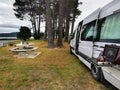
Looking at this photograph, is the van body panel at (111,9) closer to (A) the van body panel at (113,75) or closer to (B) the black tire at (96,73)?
(A) the van body panel at (113,75)

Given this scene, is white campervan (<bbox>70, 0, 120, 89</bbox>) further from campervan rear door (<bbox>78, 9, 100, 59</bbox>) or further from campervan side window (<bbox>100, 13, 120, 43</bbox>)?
campervan rear door (<bbox>78, 9, 100, 59</bbox>)

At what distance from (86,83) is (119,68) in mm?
1727

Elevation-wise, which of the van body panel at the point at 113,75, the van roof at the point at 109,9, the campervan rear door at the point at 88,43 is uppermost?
the van roof at the point at 109,9

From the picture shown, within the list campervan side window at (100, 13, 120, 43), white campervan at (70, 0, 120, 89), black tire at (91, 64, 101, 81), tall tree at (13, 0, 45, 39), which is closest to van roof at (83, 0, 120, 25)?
white campervan at (70, 0, 120, 89)

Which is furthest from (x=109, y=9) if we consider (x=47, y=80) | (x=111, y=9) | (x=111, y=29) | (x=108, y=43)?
(x=47, y=80)

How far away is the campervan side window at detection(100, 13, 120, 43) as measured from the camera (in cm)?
422

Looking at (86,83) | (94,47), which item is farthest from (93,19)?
(86,83)

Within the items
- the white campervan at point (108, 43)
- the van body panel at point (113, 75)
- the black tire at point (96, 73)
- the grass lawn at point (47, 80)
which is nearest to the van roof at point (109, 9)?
the white campervan at point (108, 43)

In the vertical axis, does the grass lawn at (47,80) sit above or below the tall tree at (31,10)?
below

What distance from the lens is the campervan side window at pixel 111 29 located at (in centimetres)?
422

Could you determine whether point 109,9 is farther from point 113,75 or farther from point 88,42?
point 88,42

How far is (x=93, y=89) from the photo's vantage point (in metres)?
4.80

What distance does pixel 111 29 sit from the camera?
4617 millimetres

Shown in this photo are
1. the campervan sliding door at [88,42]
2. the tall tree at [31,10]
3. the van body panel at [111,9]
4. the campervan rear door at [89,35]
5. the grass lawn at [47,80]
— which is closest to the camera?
the van body panel at [111,9]
